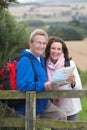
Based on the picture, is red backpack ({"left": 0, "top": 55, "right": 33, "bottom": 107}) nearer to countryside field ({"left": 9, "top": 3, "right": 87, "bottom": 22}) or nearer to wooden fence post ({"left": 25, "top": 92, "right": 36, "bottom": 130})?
wooden fence post ({"left": 25, "top": 92, "right": 36, "bottom": 130})

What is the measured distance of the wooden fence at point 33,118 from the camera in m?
5.36

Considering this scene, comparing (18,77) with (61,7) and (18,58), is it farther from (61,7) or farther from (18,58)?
(61,7)

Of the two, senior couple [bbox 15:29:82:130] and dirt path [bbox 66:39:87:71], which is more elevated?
dirt path [bbox 66:39:87:71]

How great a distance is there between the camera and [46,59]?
568cm

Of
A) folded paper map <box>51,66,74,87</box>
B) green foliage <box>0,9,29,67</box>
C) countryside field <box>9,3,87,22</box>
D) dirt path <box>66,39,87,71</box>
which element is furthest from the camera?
countryside field <box>9,3,87,22</box>

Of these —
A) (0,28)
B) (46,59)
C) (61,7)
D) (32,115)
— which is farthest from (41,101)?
(61,7)

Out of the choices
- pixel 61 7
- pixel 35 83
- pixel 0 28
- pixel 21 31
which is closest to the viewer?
pixel 35 83

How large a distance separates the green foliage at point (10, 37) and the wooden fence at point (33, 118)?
270 cm

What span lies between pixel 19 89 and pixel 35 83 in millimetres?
270

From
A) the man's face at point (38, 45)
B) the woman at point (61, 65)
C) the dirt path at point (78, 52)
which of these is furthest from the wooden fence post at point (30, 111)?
the dirt path at point (78, 52)

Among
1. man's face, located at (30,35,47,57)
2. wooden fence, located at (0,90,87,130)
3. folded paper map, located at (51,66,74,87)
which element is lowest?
wooden fence, located at (0,90,87,130)

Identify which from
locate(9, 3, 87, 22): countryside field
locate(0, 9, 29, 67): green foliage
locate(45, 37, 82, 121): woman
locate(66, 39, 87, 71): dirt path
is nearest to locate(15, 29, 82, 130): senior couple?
locate(45, 37, 82, 121): woman

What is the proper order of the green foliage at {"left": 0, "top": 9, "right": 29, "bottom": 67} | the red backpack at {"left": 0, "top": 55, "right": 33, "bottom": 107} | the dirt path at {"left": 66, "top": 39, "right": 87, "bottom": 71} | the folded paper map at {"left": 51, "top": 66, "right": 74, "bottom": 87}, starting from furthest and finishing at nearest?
the dirt path at {"left": 66, "top": 39, "right": 87, "bottom": 71}, the green foliage at {"left": 0, "top": 9, "right": 29, "bottom": 67}, the red backpack at {"left": 0, "top": 55, "right": 33, "bottom": 107}, the folded paper map at {"left": 51, "top": 66, "right": 74, "bottom": 87}

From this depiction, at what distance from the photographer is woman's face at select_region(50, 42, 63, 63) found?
559 centimetres
